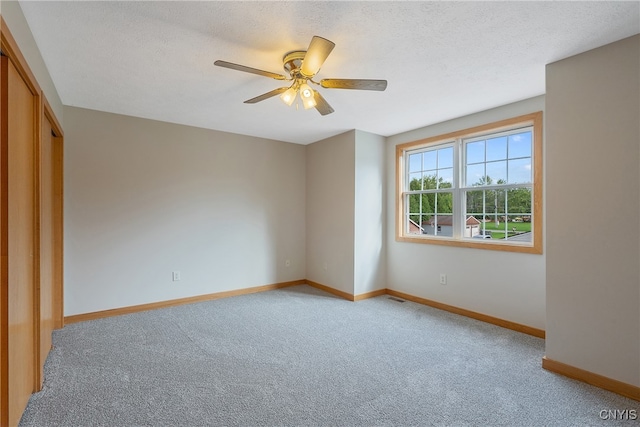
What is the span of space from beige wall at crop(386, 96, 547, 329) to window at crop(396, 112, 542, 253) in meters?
0.10

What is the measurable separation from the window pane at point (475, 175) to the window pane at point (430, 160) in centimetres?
49

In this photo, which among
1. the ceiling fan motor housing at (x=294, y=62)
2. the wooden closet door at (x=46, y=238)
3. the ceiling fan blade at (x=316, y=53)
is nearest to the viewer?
the ceiling fan blade at (x=316, y=53)

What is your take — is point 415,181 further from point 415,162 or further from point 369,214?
point 369,214

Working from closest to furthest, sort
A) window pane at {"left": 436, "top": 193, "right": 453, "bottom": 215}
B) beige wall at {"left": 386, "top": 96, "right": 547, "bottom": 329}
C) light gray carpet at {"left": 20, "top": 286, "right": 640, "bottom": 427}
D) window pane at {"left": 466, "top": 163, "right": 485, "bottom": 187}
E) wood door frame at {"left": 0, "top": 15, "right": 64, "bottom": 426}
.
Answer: wood door frame at {"left": 0, "top": 15, "right": 64, "bottom": 426}
light gray carpet at {"left": 20, "top": 286, "right": 640, "bottom": 427}
beige wall at {"left": 386, "top": 96, "right": 547, "bottom": 329}
window pane at {"left": 466, "top": 163, "right": 485, "bottom": 187}
window pane at {"left": 436, "top": 193, "right": 453, "bottom": 215}

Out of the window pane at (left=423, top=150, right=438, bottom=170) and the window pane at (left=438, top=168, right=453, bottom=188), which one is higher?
the window pane at (left=423, top=150, right=438, bottom=170)

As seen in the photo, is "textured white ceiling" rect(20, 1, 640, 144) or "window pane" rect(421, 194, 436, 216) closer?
"textured white ceiling" rect(20, 1, 640, 144)

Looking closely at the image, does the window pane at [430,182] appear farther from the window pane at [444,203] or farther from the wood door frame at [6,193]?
the wood door frame at [6,193]

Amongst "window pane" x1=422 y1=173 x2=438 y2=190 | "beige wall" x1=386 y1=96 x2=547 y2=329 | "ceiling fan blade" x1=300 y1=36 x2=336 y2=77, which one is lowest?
"beige wall" x1=386 y1=96 x2=547 y2=329

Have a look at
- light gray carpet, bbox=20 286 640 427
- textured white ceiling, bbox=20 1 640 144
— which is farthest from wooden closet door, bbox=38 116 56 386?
textured white ceiling, bbox=20 1 640 144

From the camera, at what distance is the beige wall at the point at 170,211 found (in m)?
3.52

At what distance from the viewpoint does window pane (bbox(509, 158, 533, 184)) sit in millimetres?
3299

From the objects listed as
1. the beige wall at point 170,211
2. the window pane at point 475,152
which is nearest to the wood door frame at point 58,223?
the beige wall at point 170,211

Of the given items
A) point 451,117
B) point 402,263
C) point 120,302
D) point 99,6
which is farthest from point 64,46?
point 402,263

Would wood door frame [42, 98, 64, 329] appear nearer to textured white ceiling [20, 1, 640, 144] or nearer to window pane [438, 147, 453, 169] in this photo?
textured white ceiling [20, 1, 640, 144]
